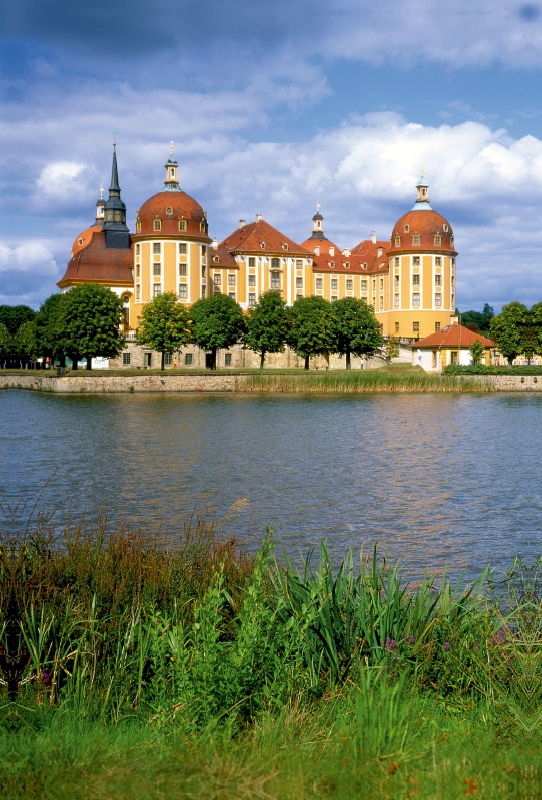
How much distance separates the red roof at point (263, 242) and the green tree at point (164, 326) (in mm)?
21818

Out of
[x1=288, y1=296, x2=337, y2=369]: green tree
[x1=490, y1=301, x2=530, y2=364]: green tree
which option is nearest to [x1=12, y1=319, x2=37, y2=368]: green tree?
[x1=288, y1=296, x2=337, y2=369]: green tree

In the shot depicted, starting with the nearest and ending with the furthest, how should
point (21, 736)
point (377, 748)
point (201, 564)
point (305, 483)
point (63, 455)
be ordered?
point (377, 748) → point (21, 736) → point (201, 564) → point (305, 483) → point (63, 455)

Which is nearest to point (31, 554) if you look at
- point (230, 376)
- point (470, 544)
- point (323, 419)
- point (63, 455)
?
point (470, 544)

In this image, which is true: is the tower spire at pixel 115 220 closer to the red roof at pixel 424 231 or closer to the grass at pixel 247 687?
the red roof at pixel 424 231

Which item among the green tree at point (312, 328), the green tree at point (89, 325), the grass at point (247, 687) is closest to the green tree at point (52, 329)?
Result: the green tree at point (89, 325)

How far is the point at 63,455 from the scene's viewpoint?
28.1 meters

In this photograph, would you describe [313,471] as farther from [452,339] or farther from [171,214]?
[171,214]

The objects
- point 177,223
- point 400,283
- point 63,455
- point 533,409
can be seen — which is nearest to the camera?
point 63,455

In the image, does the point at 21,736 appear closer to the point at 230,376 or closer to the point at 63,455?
the point at 63,455

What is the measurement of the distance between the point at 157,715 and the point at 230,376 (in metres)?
63.1

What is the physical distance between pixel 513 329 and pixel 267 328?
24.2m

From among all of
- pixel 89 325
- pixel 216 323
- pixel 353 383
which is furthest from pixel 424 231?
pixel 89 325

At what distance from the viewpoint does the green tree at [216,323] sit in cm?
7912

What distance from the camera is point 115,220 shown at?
105062mm
